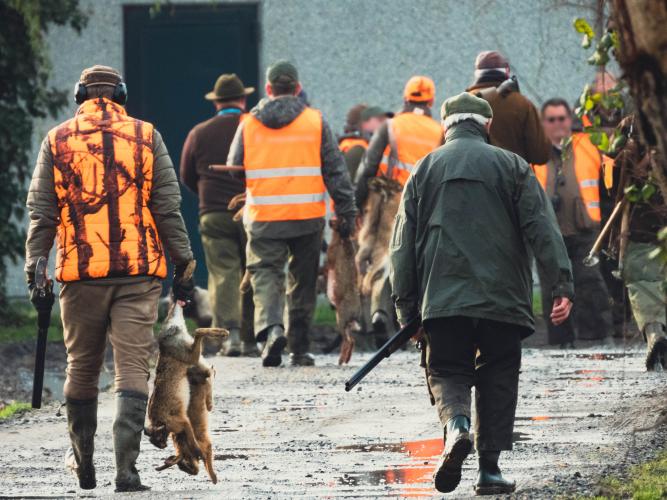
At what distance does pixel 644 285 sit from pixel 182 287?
4.65 meters

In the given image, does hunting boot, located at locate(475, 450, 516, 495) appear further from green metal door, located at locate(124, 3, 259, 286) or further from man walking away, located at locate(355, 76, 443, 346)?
green metal door, located at locate(124, 3, 259, 286)

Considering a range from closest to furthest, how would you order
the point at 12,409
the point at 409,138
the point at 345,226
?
the point at 12,409 → the point at 345,226 → the point at 409,138

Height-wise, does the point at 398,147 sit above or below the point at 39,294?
below

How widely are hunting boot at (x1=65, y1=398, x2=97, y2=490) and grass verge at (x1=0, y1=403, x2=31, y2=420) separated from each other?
2702 millimetres

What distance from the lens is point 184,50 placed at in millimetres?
19547

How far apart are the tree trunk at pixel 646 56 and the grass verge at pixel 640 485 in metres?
2.18

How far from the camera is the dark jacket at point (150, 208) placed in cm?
777

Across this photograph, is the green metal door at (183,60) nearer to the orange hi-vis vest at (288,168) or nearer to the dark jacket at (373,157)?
the dark jacket at (373,157)

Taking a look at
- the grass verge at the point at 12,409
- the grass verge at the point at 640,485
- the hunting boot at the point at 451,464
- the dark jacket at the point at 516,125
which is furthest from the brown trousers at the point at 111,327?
the dark jacket at the point at 516,125

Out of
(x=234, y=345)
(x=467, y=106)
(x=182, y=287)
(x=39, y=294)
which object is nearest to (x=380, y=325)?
(x=234, y=345)

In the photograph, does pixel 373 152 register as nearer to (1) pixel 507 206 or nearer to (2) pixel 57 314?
(2) pixel 57 314

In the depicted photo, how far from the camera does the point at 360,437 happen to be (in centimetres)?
917

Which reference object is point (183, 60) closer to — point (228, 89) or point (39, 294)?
point (228, 89)

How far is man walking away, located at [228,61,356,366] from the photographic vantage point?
42.2 feet
